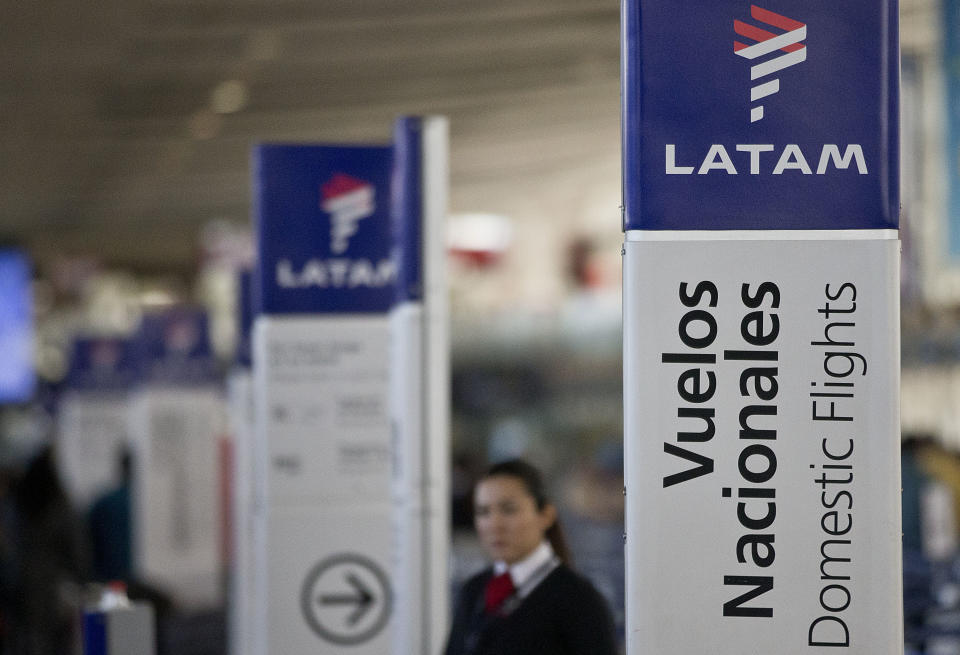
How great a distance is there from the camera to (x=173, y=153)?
62.0 ft

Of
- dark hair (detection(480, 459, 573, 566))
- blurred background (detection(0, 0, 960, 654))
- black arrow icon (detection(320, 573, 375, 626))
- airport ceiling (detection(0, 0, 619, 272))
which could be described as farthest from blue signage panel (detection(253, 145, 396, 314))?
airport ceiling (detection(0, 0, 619, 272))

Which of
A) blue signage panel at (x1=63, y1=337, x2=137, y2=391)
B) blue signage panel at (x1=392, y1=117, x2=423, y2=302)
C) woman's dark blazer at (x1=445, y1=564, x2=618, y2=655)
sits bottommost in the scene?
woman's dark blazer at (x1=445, y1=564, x2=618, y2=655)

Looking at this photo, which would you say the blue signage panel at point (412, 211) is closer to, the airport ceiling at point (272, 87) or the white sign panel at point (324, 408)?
the white sign panel at point (324, 408)

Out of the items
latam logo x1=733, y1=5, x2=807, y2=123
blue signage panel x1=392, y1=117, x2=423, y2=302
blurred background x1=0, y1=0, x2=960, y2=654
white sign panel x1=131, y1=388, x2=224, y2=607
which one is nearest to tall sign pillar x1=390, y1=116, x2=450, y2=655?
blue signage panel x1=392, y1=117, x2=423, y2=302

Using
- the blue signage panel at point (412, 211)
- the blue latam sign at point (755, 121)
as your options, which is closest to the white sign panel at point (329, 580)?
the blue signage panel at point (412, 211)

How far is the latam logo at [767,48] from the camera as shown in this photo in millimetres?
3119

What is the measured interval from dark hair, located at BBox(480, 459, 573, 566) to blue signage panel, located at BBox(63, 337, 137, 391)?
10.4m

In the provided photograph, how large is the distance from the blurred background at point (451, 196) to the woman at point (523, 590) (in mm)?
1760

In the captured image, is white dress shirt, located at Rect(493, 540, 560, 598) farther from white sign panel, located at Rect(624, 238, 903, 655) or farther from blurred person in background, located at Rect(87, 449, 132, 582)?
blurred person in background, located at Rect(87, 449, 132, 582)

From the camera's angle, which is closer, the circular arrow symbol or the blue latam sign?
the blue latam sign

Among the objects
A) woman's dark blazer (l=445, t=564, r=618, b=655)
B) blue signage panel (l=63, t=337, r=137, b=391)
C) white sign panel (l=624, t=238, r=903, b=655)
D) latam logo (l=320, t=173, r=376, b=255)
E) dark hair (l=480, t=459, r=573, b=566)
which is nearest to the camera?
white sign panel (l=624, t=238, r=903, b=655)

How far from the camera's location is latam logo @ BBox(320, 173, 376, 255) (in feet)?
19.3

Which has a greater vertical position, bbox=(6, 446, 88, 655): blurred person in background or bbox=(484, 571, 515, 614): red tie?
bbox=(484, 571, 515, 614): red tie

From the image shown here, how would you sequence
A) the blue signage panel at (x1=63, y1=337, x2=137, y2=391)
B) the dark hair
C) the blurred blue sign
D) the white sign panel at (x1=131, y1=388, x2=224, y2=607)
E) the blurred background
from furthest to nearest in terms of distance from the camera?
the blurred blue sign → the blue signage panel at (x1=63, y1=337, x2=137, y2=391) → the white sign panel at (x1=131, y1=388, x2=224, y2=607) → the blurred background → the dark hair
